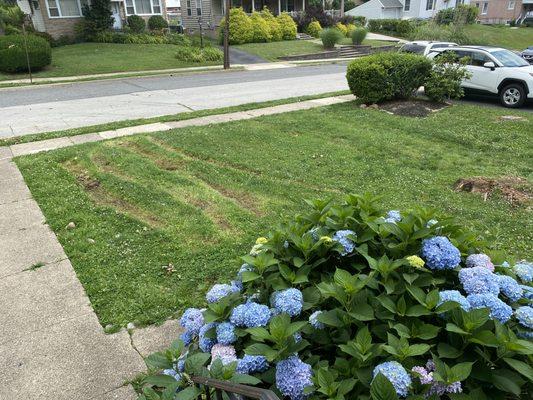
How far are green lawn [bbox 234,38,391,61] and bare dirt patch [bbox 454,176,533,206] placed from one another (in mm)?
24847

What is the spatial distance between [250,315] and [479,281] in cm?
106

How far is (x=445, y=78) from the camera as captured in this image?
39.4ft

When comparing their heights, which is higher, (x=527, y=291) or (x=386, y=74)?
(x=527, y=291)

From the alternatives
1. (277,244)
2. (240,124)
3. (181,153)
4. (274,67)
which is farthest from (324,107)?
(274,67)

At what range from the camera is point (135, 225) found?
534 centimetres

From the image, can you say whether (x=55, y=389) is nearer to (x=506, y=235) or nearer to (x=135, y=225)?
(x=135, y=225)

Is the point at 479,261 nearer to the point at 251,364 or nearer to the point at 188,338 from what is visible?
the point at 251,364

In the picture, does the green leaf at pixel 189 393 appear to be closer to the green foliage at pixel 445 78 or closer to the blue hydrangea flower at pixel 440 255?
the blue hydrangea flower at pixel 440 255

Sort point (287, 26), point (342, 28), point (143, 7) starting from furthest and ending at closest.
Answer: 1. point (342, 28)
2. point (287, 26)
3. point (143, 7)

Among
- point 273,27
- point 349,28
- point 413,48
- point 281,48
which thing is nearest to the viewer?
point 413,48

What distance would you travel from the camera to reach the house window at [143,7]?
3541 centimetres

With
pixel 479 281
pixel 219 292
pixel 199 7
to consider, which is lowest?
pixel 219 292

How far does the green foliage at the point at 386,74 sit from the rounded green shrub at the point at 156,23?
28.5 m

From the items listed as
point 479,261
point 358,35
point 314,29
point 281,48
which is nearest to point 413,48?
point 281,48
